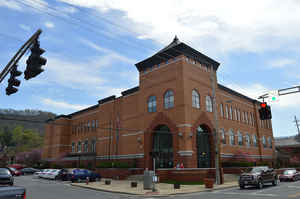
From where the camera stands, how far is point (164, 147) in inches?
1258

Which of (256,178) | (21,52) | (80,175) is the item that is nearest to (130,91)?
(80,175)

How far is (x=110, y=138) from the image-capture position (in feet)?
136

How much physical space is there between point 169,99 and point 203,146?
25.0ft

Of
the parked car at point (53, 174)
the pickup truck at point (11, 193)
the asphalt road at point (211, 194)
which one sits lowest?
the parked car at point (53, 174)

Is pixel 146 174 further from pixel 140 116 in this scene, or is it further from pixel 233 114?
pixel 233 114

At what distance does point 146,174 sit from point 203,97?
1611 cm

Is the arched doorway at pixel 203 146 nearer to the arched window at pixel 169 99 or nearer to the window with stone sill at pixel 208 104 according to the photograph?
the window with stone sill at pixel 208 104

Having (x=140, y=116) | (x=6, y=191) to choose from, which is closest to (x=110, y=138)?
A: (x=140, y=116)

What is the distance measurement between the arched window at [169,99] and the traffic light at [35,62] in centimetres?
2364

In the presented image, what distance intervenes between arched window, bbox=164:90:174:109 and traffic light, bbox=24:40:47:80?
23641 millimetres

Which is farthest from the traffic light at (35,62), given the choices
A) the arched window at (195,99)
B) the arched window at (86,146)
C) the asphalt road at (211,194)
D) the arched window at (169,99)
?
the arched window at (86,146)

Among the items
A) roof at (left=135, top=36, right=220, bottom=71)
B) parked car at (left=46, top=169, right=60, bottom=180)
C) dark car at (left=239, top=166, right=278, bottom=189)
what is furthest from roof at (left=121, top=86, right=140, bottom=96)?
dark car at (left=239, top=166, right=278, bottom=189)

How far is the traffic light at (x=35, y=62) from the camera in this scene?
8.70 m

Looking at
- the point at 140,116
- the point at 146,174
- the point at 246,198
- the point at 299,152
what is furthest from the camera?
the point at 299,152
